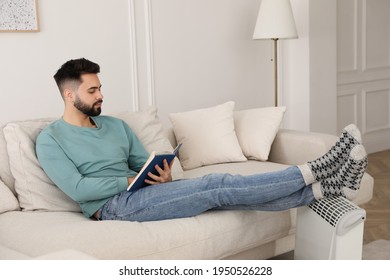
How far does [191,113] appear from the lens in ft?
11.9

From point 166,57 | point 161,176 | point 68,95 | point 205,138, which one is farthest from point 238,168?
point 166,57

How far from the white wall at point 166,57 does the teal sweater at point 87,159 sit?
39.8 inches

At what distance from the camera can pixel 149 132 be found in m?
3.26

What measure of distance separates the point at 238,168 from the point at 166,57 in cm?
131

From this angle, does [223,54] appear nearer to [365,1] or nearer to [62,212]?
[365,1]

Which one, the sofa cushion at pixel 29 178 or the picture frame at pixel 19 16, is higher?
the picture frame at pixel 19 16

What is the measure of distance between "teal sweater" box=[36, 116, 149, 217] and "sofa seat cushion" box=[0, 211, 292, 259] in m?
0.12

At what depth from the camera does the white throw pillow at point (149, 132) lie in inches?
126

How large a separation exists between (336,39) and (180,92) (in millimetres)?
1598

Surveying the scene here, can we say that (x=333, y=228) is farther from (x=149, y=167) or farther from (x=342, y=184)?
(x=149, y=167)

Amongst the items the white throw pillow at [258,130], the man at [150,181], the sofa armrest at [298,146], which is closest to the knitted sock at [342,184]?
the man at [150,181]

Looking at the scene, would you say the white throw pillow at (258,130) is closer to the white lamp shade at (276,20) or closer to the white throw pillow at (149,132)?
the white throw pillow at (149,132)

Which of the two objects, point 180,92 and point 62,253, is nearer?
point 62,253

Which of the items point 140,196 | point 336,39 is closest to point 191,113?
point 140,196
